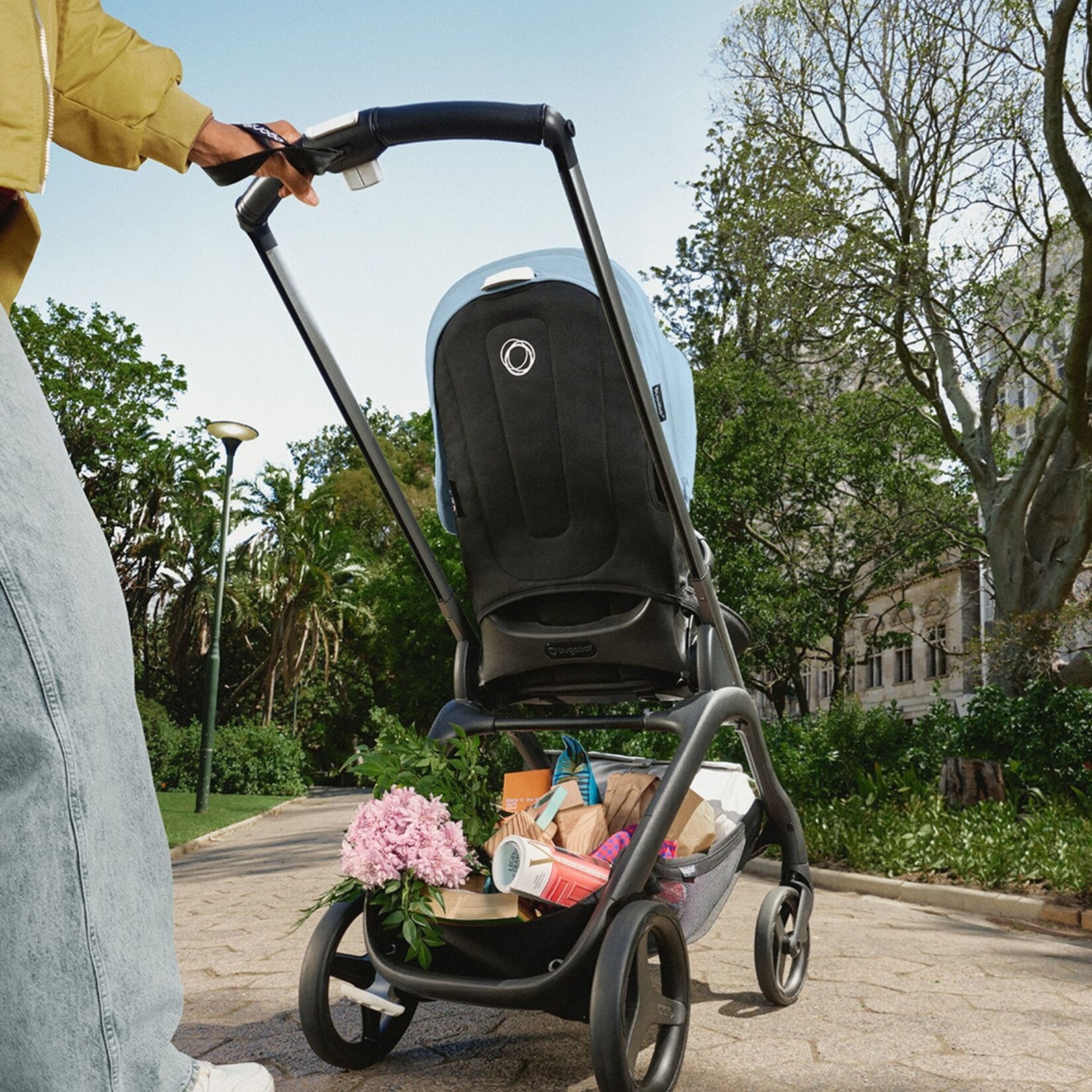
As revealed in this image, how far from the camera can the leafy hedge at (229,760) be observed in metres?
23.8

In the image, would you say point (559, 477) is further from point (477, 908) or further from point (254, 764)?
point (254, 764)

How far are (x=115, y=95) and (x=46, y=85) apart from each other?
25 centimetres

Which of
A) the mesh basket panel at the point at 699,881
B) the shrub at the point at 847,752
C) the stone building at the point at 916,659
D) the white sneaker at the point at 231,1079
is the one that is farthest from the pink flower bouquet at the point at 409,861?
the stone building at the point at 916,659

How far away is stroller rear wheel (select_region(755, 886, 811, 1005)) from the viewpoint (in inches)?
129

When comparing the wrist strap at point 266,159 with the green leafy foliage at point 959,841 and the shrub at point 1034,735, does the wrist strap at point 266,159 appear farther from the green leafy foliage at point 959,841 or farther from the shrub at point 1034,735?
the shrub at point 1034,735

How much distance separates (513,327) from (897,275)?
1221cm

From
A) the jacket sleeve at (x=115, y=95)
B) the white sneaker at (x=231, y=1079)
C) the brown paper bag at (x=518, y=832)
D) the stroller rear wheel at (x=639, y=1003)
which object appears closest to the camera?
the white sneaker at (x=231, y=1079)

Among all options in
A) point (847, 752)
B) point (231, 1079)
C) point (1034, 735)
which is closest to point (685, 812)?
Answer: point (231, 1079)

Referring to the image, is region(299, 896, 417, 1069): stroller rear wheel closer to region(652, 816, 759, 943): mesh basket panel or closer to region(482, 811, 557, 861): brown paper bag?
region(482, 811, 557, 861): brown paper bag

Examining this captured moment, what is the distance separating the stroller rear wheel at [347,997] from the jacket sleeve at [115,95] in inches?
71.0

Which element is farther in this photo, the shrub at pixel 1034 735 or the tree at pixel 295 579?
the tree at pixel 295 579

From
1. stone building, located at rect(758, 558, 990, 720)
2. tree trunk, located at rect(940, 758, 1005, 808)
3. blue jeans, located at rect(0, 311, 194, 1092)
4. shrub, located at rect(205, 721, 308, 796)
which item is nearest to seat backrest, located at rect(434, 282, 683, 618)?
blue jeans, located at rect(0, 311, 194, 1092)

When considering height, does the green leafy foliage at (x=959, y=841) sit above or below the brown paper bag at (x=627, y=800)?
below

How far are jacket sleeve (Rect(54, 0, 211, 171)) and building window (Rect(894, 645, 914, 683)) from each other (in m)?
44.2
